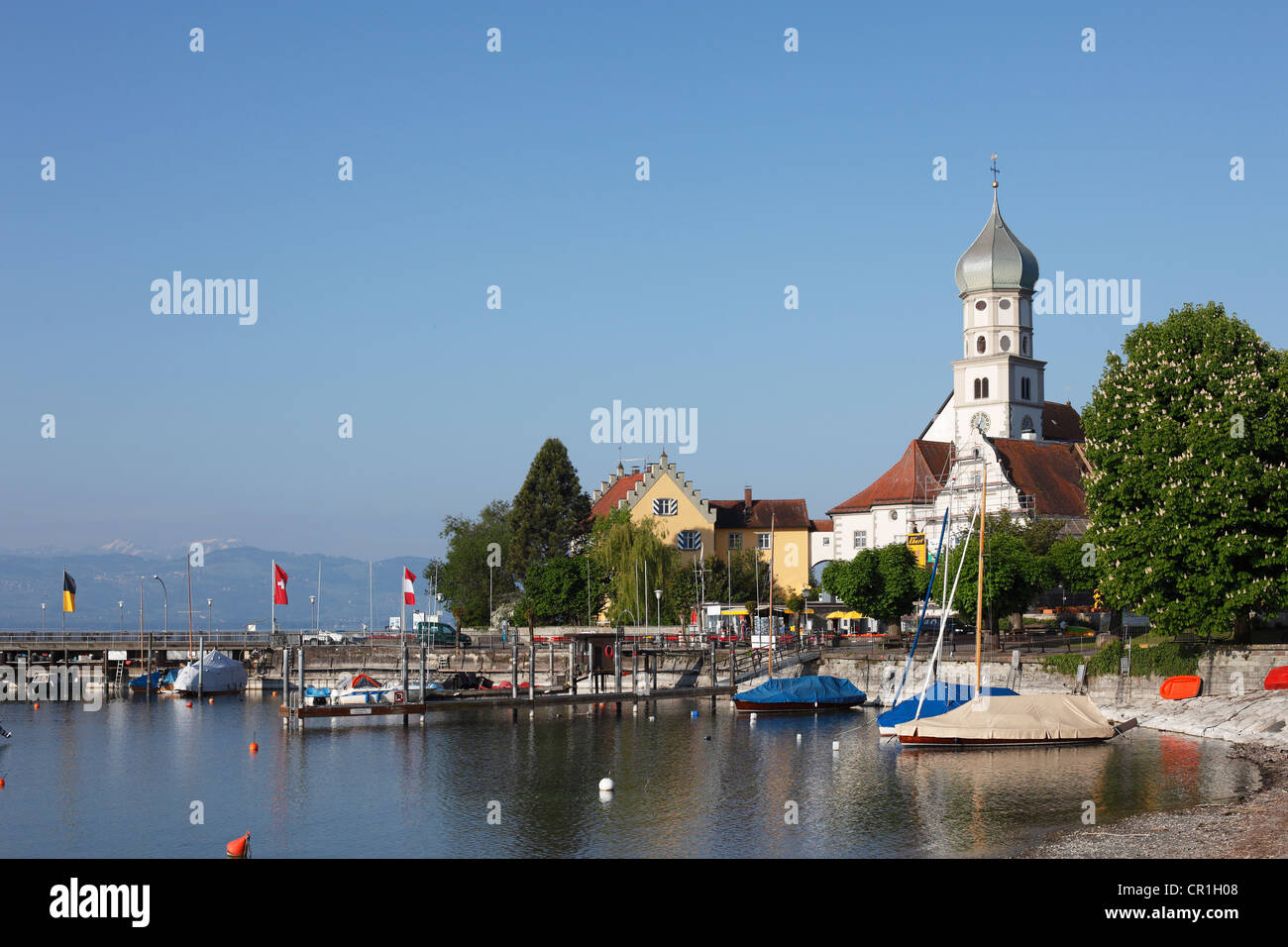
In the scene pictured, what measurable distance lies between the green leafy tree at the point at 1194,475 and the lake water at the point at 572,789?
673cm

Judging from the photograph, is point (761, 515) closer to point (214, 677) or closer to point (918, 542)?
point (918, 542)

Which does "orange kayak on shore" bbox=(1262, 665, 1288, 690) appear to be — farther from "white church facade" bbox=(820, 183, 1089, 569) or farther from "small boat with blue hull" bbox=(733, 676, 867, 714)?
"white church facade" bbox=(820, 183, 1089, 569)

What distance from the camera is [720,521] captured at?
123 m

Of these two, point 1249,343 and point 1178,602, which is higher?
point 1249,343

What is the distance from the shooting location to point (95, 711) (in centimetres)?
8212

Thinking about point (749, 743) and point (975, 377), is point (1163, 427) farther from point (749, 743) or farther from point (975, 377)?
point (975, 377)

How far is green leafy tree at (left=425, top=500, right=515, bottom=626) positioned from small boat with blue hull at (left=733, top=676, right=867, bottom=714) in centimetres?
5155

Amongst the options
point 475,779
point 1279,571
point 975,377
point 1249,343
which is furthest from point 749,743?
point 975,377

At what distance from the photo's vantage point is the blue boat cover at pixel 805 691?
7169 cm

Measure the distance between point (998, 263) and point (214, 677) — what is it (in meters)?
82.7

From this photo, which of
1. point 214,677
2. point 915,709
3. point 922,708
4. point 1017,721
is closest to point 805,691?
point 922,708

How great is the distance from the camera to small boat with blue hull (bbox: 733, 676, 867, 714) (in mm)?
71562

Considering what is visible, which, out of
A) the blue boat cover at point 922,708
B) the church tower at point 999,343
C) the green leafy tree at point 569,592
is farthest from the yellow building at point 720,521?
the blue boat cover at point 922,708
